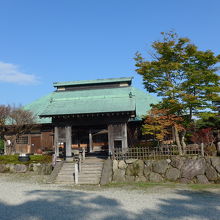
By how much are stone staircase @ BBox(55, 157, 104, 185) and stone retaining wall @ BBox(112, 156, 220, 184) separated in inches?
42.5

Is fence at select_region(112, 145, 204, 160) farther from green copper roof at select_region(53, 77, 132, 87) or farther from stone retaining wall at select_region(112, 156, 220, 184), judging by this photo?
green copper roof at select_region(53, 77, 132, 87)

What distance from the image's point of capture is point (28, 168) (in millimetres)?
17453

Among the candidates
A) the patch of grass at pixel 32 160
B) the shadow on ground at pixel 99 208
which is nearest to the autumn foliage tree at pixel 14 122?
the patch of grass at pixel 32 160

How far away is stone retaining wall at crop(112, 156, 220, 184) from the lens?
12844 millimetres

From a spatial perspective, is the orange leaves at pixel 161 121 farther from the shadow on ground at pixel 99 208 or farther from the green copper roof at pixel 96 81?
the green copper roof at pixel 96 81

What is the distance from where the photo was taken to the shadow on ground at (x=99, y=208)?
678cm

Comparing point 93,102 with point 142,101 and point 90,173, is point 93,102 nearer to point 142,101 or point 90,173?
point 90,173

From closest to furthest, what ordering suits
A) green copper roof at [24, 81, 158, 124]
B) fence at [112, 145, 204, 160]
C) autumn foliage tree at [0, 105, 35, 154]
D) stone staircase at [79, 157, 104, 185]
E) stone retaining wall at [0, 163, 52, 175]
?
1. stone staircase at [79, 157, 104, 185]
2. fence at [112, 145, 204, 160]
3. stone retaining wall at [0, 163, 52, 175]
4. green copper roof at [24, 81, 158, 124]
5. autumn foliage tree at [0, 105, 35, 154]

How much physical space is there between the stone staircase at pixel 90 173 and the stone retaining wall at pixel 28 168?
3.20 meters

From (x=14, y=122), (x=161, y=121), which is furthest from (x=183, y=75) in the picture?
(x=14, y=122)

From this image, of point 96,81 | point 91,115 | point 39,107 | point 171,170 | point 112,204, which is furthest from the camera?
point 39,107

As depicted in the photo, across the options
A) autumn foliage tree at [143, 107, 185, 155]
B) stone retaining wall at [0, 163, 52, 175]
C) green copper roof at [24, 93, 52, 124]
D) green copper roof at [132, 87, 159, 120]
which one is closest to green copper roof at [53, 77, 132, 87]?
green copper roof at [132, 87, 159, 120]

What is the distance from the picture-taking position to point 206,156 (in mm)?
13484

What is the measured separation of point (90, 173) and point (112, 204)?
619 cm
